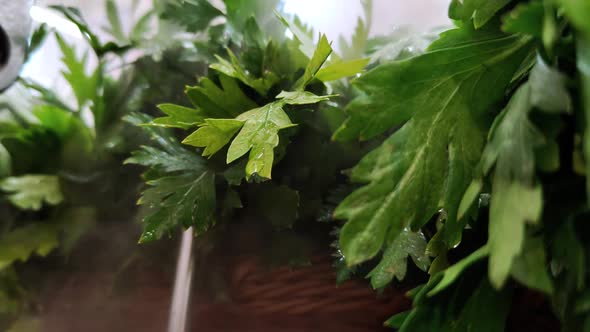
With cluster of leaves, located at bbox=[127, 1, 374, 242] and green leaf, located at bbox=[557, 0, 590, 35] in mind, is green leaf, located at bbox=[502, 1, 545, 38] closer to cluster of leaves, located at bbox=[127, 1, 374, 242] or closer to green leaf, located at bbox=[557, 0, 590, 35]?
green leaf, located at bbox=[557, 0, 590, 35]

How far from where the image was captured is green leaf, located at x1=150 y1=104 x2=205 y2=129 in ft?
1.38

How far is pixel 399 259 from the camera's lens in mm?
406

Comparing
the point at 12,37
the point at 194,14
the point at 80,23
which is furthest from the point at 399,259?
the point at 12,37

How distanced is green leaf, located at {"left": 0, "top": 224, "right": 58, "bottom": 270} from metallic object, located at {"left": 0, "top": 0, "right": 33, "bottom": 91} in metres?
0.19

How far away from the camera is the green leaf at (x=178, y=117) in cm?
42

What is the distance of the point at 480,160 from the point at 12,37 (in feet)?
2.03

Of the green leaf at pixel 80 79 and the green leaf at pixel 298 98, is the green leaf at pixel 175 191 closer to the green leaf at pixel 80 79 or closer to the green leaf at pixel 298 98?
the green leaf at pixel 298 98

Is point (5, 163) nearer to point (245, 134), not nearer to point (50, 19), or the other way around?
point (50, 19)

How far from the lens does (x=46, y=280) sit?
67 cm

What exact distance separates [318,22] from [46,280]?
50 cm

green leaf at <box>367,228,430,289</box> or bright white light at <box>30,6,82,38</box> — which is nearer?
green leaf at <box>367,228,430,289</box>

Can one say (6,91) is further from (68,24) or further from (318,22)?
(318,22)

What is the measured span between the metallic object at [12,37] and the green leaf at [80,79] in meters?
0.06

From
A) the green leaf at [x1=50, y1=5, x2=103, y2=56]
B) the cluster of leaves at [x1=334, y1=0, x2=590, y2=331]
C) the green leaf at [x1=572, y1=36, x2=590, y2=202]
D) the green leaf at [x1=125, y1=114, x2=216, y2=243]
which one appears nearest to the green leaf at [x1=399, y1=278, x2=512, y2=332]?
the cluster of leaves at [x1=334, y1=0, x2=590, y2=331]
